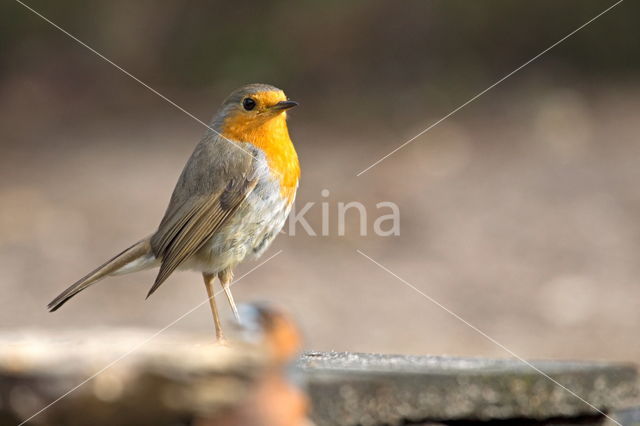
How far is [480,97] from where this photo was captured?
15.1 m

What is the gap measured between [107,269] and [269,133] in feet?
3.33

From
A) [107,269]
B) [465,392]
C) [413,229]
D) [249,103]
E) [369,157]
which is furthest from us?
[369,157]

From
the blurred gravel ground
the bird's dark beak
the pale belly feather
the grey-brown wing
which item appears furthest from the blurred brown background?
the bird's dark beak

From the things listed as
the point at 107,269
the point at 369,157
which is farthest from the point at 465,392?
the point at 369,157

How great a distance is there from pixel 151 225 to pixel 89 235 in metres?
0.77

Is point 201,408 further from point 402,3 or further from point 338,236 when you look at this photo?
point 402,3

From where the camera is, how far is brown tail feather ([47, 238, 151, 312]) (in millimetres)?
4539

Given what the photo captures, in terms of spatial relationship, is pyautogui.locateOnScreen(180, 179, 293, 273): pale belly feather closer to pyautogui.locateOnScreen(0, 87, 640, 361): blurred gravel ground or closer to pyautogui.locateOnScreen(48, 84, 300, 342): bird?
pyautogui.locateOnScreen(48, 84, 300, 342): bird

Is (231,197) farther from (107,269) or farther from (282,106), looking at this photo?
(107,269)

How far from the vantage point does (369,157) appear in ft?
45.9

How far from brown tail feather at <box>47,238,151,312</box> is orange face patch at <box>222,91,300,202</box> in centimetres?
70

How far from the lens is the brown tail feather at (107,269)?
4539mm

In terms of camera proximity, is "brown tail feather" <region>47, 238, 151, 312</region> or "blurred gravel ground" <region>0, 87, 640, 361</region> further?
"blurred gravel ground" <region>0, 87, 640, 361</region>

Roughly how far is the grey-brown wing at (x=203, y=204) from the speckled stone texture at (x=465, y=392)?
94.2 inches
